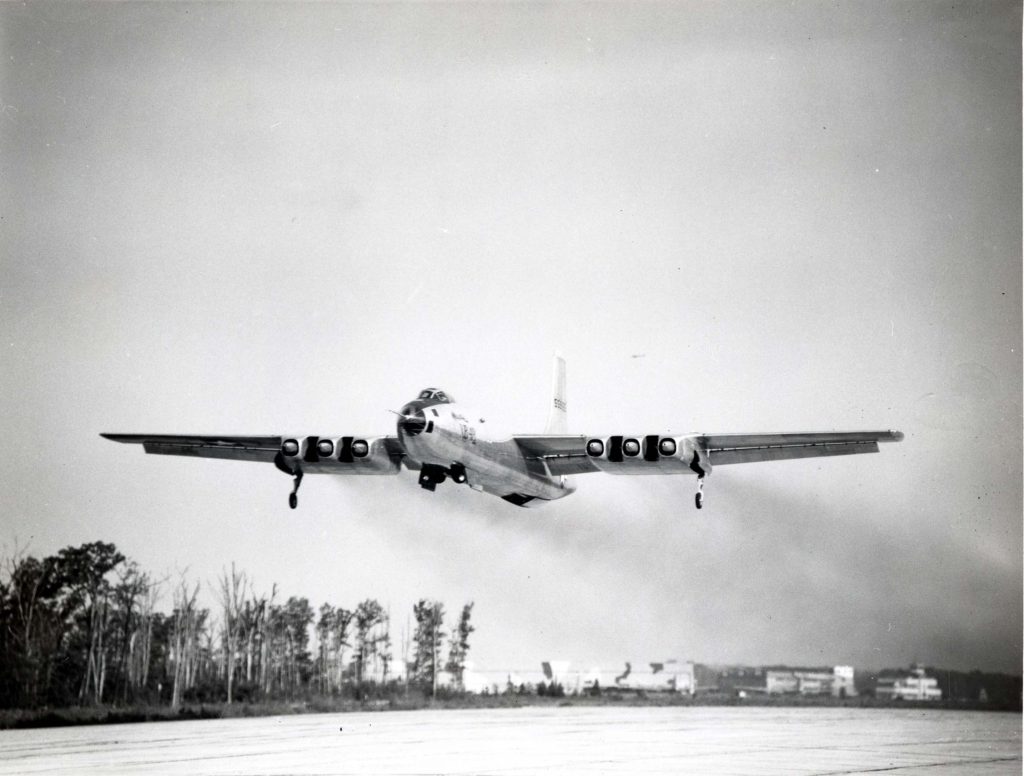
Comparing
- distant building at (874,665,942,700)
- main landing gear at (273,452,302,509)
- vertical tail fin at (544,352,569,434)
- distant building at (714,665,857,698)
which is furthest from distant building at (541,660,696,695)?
main landing gear at (273,452,302,509)

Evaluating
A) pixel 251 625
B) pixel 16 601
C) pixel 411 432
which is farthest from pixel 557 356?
pixel 16 601

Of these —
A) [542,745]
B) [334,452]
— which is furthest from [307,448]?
[542,745]

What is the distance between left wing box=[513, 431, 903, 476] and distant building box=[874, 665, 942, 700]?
Result: 26.6ft

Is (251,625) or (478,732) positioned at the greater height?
(251,625)

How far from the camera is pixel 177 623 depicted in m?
35.7

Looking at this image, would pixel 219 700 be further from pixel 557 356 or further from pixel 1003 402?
pixel 1003 402

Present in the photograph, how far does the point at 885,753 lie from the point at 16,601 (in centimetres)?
2645

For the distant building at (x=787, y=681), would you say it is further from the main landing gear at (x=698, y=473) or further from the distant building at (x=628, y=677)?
the main landing gear at (x=698, y=473)

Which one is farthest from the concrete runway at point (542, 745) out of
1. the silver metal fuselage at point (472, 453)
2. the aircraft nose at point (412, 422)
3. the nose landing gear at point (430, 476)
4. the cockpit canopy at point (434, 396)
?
the cockpit canopy at point (434, 396)

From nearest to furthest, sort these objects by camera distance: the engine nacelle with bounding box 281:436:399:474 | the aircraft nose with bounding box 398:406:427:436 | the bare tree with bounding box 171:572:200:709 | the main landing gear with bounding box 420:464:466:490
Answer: the aircraft nose with bounding box 398:406:427:436
the main landing gear with bounding box 420:464:466:490
the engine nacelle with bounding box 281:436:399:474
the bare tree with bounding box 171:572:200:709

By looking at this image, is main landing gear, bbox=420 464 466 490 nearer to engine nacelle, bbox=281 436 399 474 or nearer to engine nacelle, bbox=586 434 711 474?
engine nacelle, bbox=281 436 399 474

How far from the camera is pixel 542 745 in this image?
68.3 feet

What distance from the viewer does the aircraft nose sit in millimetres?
18531

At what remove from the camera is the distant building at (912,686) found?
25797mm
